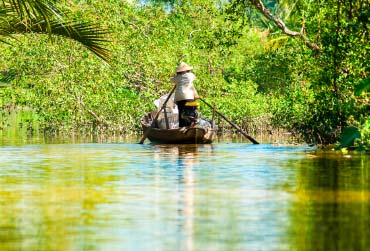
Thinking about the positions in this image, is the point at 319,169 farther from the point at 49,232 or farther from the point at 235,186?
the point at 49,232

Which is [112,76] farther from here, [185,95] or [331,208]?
[331,208]

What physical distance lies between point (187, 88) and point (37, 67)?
8844 millimetres

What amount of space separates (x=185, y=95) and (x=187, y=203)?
14306 mm

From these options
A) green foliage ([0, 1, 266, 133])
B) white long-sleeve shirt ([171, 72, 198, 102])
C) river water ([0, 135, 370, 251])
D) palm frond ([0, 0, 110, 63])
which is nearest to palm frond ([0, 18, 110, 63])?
palm frond ([0, 0, 110, 63])

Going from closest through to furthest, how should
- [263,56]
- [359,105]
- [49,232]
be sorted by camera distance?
[49,232] < [359,105] < [263,56]

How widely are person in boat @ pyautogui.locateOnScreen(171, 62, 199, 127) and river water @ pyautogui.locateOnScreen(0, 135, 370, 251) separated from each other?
590 centimetres

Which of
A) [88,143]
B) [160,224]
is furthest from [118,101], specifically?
[160,224]

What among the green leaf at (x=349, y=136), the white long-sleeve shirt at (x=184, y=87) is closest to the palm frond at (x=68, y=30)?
the green leaf at (x=349, y=136)

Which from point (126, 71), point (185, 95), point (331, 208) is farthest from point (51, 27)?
point (126, 71)

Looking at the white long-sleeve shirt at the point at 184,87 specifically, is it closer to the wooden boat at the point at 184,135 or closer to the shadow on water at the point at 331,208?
the wooden boat at the point at 184,135

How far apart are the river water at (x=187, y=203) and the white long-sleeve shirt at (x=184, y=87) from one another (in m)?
5.89

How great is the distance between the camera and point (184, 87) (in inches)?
1003

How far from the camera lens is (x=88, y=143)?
26.6 m

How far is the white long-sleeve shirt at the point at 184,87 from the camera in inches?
998
